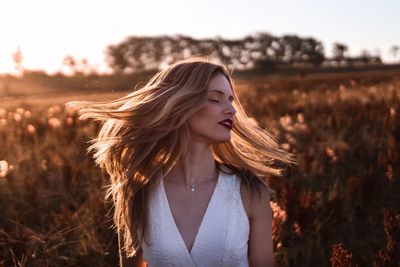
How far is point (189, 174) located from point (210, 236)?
14.0 inches

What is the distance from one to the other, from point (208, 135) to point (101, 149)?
71 cm

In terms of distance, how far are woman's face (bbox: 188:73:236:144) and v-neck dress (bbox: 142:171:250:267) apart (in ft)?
0.85

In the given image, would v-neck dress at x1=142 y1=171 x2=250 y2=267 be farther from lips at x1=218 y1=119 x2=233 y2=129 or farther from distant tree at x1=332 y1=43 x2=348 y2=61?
distant tree at x1=332 y1=43 x2=348 y2=61

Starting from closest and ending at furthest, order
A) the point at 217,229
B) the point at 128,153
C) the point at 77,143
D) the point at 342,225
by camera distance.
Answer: the point at 217,229 < the point at 128,153 < the point at 342,225 < the point at 77,143

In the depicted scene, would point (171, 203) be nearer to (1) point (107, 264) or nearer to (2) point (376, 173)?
(1) point (107, 264)

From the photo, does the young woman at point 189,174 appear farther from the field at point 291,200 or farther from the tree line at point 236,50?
the tree line at point 236,50

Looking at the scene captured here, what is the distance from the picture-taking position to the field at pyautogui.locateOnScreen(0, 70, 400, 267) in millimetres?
3592

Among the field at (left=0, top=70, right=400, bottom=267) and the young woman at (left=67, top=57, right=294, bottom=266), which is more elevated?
the young woman at (left=67, top=57, right=294, bottom=266)

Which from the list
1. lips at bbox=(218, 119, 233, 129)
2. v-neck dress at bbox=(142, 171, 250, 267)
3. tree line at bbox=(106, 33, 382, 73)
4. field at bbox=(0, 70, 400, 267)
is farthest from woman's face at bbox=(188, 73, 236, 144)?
tree line at bbox=(106, 33, 382, 73)

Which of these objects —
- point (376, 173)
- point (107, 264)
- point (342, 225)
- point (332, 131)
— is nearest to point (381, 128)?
point (332, 131)

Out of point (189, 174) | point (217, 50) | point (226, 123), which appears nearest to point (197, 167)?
point (189, 174)

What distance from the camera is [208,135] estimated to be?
8.21ft

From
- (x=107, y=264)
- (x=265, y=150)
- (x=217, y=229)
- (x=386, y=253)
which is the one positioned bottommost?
(x=107, y=264)

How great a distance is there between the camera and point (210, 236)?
8.05 ft
